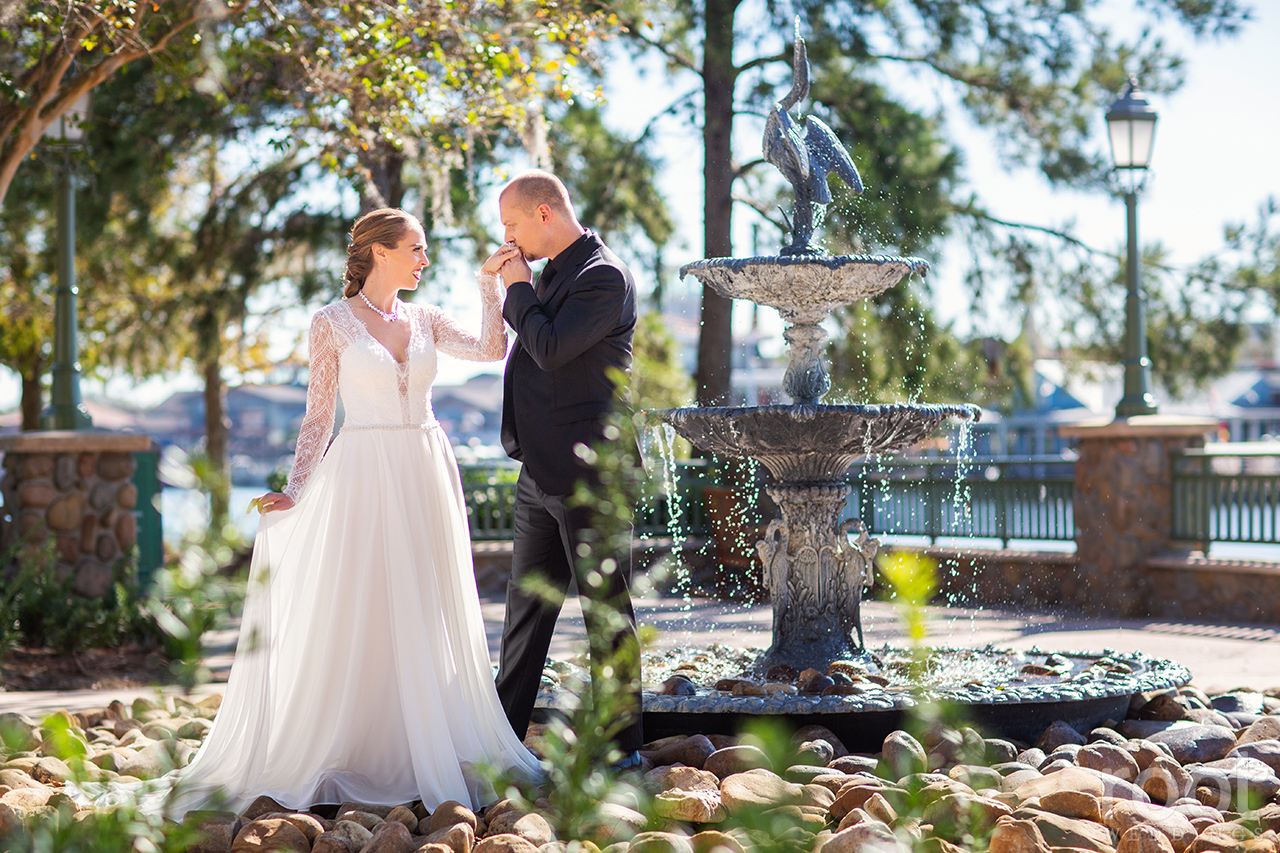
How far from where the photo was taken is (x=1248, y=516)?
8.79 meters

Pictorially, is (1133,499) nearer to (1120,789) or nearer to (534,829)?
(1120,789)

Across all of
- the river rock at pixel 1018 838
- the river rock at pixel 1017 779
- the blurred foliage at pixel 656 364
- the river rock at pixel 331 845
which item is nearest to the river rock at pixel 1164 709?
the river rock at pixel 1017 779

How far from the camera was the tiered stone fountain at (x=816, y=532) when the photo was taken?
479 cm

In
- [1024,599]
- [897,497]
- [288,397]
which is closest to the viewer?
[1024,599]

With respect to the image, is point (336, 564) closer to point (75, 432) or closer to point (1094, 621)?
point (75, 432)

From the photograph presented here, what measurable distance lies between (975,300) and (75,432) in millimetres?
8509

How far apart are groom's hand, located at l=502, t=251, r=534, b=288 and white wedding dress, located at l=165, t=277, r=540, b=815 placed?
0.40 meters

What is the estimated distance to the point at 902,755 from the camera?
3.82m

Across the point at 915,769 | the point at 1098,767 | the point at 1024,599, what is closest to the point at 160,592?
the point at 915,769

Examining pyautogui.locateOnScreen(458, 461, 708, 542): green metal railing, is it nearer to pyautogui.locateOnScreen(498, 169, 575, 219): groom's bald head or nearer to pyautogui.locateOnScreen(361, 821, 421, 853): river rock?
pyautogui.locateOnScreen(498, 169, 575, 219): groom's bald head

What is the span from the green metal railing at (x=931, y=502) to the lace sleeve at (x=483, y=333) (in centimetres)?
549

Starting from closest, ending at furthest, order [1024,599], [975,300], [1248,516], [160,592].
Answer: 1. [160,592]
2. [1248,516]
3. [1024,599]
4. [975,300]

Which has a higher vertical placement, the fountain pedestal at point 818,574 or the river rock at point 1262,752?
the fountain pedestal at point 818,574

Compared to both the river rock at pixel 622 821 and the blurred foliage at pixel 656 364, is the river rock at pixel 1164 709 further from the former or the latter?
the blurred foliage at pixel 656 364
